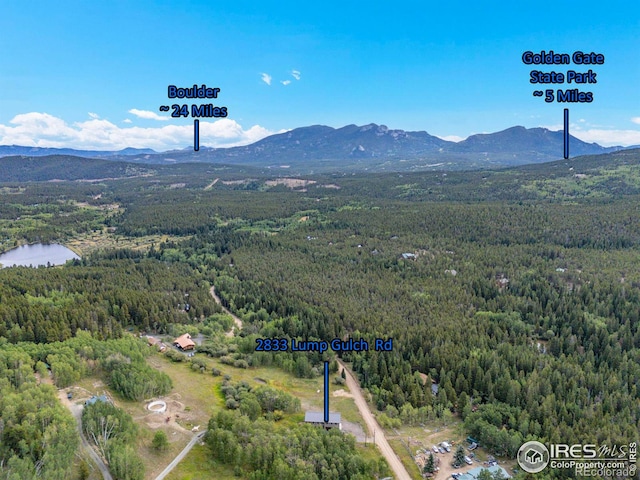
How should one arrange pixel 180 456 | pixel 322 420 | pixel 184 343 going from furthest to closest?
1. pixel 184 343
2. pixel 322 420
3. pixel 180 456

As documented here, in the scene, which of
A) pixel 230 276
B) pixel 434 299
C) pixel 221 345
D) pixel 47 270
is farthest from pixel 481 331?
pixel 47 270

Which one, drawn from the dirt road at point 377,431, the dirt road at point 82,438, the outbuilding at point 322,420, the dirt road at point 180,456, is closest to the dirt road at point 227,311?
the dirt road at point 377,431

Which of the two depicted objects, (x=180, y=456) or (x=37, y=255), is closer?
(x=180, y=456)

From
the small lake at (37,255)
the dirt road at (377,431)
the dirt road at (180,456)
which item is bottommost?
the dirt road at (377,431)

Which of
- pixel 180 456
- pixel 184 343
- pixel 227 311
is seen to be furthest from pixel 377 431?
pixel 227 311

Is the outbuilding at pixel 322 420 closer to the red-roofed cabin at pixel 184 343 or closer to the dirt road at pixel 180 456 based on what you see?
the dirt road at pixel 180 456

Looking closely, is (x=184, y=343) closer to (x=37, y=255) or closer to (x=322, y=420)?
(x=322, y=420)

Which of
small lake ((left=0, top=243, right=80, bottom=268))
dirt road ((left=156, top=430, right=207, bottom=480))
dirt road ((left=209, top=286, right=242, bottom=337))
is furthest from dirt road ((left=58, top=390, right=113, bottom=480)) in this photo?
small lake ((left=0, top=243, right=80, bottom=268))

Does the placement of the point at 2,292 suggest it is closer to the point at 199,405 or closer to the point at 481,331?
the point at 199,405
